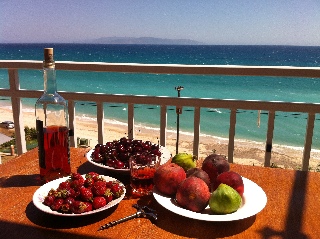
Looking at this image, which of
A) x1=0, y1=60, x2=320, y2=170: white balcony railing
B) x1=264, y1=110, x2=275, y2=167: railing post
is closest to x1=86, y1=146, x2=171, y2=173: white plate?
x1=0, y1=60, x2=320, y2=170: white balcony railing

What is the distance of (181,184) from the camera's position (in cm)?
93

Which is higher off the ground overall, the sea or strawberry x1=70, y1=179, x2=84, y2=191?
strawberry x1=70, y1=179, x2=84, y2=191

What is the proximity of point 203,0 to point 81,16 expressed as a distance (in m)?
18.6

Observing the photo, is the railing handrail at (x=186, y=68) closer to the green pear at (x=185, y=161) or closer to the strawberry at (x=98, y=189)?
the green pear at (x=185, y=161)

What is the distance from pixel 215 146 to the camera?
11688 mm

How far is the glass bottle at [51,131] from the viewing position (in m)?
1.07

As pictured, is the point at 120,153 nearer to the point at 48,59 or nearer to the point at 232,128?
the point at 48,59

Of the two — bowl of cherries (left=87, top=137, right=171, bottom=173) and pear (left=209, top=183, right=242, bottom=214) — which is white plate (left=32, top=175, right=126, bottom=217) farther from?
pear (left=209, top=183, right=242, bottom=214)

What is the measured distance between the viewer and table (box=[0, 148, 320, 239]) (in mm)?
839

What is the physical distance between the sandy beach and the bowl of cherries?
7622 mm

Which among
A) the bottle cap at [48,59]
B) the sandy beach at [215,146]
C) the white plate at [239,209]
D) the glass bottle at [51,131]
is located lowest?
the sandy beach at [215,146]

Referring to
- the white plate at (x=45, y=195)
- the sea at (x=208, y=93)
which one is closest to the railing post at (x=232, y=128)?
the white plate at (x=45, y=195)

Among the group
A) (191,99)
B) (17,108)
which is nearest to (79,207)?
(191,99)

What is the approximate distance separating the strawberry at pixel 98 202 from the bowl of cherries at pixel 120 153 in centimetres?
22
